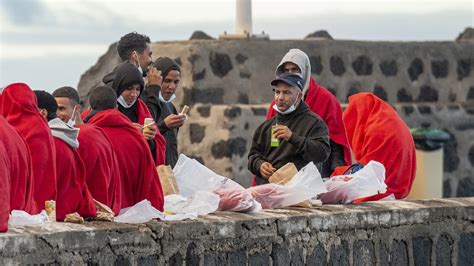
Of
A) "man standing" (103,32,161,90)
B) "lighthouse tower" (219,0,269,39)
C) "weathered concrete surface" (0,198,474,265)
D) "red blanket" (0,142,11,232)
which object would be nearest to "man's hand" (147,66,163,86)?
"man standing" (103,32,161,90)

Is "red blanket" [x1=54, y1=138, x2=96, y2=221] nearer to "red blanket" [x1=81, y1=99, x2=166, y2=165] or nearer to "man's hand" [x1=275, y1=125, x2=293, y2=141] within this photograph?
"red blanket" [x1=81, y1=99, x2=166, y2=165]

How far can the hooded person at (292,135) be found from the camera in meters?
12.3

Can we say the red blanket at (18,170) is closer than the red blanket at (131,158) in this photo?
Yes

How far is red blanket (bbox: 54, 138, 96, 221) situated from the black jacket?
1.80 m

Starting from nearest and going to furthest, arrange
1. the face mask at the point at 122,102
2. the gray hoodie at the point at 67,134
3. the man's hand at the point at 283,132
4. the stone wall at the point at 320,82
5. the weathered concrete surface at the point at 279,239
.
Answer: the weathered concrete surface at the point at 279,239
the gray hoodie at the point at 67,134
the face mask at the point at 122,102
the man's hand at the point at 283,132
the stone wall at the point at 320,82

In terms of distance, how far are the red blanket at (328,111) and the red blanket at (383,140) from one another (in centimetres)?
49

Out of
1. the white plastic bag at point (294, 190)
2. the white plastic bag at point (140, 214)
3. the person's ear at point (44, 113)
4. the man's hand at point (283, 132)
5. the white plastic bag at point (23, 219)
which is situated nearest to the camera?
the white plastic bag at point (23, 219)

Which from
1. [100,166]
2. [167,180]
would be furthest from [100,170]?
[167,180]

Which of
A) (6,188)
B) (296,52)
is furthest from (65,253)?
(296,52)

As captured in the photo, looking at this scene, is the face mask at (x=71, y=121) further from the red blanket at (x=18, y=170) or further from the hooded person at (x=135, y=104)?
the red blanket at (x=18, y=170)

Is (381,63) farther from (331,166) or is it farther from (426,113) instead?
→ (331,166)

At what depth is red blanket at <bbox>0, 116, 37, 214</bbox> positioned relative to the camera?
9.86 m

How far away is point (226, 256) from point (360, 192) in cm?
196

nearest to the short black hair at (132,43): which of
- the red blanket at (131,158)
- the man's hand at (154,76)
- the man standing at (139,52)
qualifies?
the man standing at (139,52)
